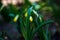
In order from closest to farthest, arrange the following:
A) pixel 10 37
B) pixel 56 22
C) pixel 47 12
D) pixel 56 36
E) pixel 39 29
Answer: pixel 39 29 → pixel 10 37 → pixel 56 36 → pixel 56 22 → pixel 47 12

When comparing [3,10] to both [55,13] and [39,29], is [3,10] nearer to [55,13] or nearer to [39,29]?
[55,13]

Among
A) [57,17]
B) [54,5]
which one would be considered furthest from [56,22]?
[54,5]

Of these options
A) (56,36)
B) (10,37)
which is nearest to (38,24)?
(10,37)

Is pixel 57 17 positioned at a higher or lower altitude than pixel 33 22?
lower

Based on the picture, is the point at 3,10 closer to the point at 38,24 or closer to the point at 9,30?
the point at 9,30

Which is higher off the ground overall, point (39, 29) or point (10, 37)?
point (39, 29)

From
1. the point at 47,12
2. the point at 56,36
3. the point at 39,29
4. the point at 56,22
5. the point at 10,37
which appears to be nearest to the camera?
the point at 39,29

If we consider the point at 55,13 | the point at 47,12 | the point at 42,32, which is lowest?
the point at 47,12

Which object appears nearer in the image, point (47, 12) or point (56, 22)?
point (56, 22)

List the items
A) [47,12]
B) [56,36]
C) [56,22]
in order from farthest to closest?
[47,12]
[56,22]
[56,36]
